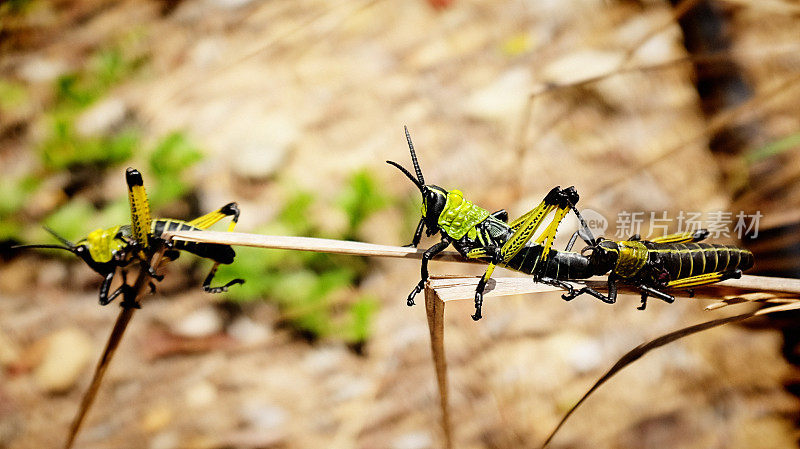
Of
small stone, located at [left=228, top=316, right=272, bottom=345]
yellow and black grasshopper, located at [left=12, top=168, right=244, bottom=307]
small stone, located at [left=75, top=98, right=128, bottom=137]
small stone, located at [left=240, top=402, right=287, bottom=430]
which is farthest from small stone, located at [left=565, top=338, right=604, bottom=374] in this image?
small stone, located at [left=75, top=98, right=128, bottom=137]

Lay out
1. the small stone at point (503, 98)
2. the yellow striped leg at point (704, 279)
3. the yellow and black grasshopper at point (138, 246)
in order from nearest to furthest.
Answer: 1. the yellow striped leg at point (704, 279)
2. the yellow and black grasshopper at point (138, 246)
3. the small stone at point (503, 98)

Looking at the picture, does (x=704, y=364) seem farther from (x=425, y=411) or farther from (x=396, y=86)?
(x=396, y=86)

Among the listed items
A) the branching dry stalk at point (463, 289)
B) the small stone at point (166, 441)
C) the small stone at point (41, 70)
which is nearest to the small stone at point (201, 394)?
the small stone at point (166, 441)

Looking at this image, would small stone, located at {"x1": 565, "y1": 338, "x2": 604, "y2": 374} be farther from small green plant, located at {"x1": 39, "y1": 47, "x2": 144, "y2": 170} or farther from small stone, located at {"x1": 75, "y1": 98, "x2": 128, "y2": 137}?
small stone, located at {"x1": 75, "y1": 98, "x2": 128, "y2": 137}

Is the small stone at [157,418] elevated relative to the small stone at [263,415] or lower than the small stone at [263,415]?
lower

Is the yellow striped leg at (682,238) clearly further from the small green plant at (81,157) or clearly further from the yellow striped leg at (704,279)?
the small green plant at (81,157)

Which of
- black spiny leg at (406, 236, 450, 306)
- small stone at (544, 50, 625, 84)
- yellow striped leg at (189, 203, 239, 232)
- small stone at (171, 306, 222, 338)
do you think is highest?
small stone at (544, 50, 625, 84)

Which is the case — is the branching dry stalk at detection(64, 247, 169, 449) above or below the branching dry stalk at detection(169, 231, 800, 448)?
below
